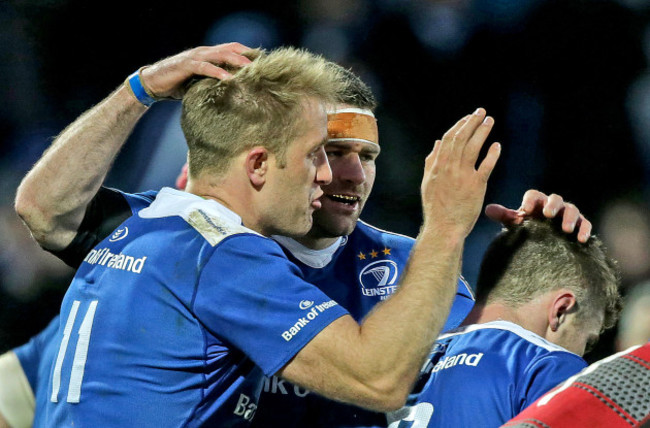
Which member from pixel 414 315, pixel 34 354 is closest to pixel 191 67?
pixel 414 315

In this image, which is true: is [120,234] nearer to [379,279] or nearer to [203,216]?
[203,216]

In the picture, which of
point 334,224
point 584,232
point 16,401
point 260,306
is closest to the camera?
point 260,306

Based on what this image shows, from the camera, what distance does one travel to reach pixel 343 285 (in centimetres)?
345

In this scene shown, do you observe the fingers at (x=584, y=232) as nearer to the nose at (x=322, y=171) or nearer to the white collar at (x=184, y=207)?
the nose at (x=322, y=171)

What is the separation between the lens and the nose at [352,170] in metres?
3.45

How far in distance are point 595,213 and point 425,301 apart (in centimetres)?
432

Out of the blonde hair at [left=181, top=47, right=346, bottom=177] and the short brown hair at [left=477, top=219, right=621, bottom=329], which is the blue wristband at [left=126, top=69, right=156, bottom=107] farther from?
the short brown hair at [left=477, top=219, right=621, bottom=329]

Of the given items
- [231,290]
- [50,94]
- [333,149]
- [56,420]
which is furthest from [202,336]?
[50,94]

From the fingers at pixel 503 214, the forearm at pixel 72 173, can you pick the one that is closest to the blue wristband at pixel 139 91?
the forearm at pixel 72 173

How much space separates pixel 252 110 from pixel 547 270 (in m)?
1.22

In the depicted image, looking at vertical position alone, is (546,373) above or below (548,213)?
below

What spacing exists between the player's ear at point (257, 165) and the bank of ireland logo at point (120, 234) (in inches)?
16.8

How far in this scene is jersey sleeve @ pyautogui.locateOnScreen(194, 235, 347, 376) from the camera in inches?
84.5

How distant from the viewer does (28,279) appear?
19.1 feet
